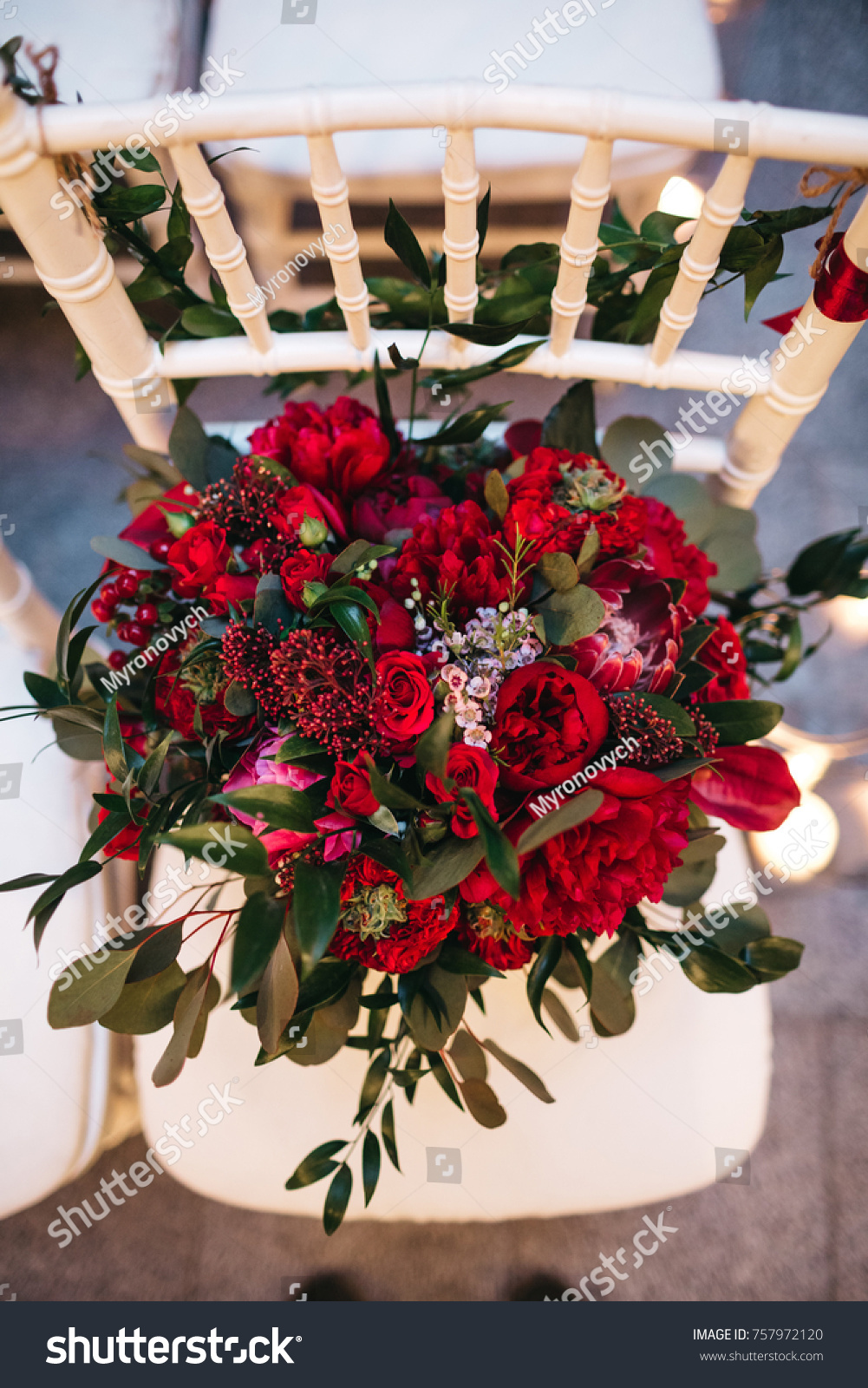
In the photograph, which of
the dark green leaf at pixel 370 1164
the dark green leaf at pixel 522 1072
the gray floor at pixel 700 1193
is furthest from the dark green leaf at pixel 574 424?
the gray floor at pixel 700 1193

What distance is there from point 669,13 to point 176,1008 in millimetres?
1397

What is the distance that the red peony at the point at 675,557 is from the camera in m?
0.62

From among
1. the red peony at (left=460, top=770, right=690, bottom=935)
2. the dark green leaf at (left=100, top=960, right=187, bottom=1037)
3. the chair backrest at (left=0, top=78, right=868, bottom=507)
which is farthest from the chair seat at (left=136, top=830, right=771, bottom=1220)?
the chair backrest at (left=0, top=78, right=868, bottom=507)

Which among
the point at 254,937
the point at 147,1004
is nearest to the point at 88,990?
the point at 147,1004

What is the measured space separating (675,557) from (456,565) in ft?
0.66

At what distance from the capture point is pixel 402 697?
1.60 ft

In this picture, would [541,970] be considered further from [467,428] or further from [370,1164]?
[467,428]

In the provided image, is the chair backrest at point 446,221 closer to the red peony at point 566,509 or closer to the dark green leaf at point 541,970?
A: the red peony at point 566,509

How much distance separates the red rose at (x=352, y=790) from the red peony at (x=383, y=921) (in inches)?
1.7

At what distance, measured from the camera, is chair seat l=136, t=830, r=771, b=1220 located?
2.82 ft

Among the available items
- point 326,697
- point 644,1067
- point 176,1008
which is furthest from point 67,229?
point 644,1067

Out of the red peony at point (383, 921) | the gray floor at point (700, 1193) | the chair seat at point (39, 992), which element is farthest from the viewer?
the gray floor at point (700, 1193)

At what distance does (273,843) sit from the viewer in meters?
0.51

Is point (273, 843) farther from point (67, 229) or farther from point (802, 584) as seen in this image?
point (802, 584)
